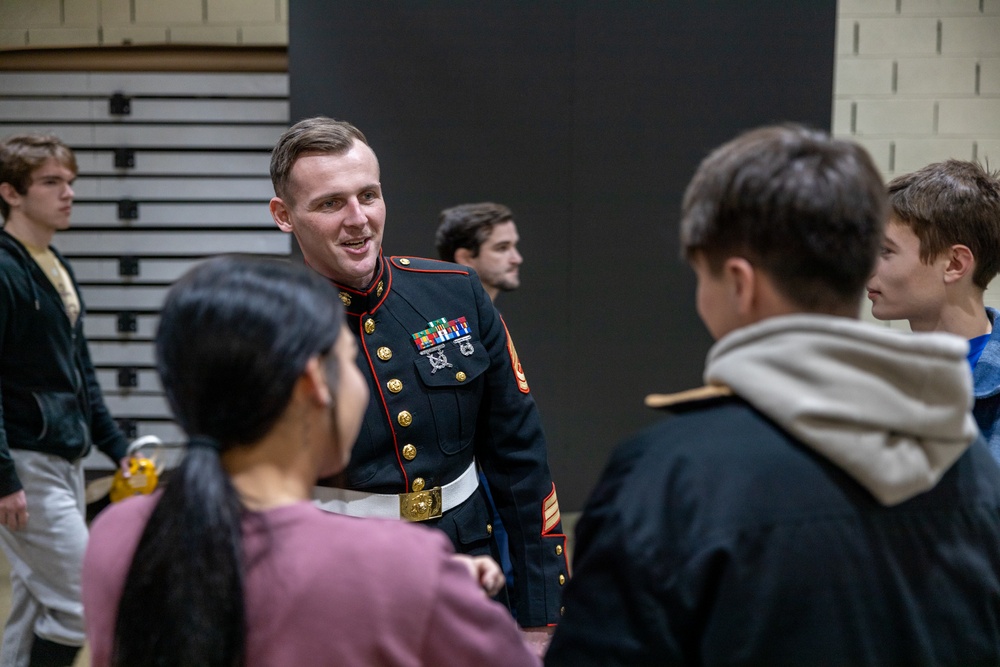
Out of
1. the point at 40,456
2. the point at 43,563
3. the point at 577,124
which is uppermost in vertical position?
the point at 577,124

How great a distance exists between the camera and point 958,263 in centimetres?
175

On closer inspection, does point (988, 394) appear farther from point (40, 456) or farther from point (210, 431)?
point (40, 456)

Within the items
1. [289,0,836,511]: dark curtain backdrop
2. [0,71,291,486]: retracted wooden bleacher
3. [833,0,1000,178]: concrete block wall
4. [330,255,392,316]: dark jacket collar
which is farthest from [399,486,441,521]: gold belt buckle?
[0,71,291,486]: retracted wooden bleacher

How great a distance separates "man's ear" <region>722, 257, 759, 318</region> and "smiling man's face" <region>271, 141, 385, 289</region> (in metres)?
1.07

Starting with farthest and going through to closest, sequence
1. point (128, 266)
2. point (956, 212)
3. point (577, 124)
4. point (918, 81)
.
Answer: point (128, 266), point (918, 81), point (577, 124), point (956, 212)

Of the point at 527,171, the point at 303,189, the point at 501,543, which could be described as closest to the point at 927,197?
the point at 303,189

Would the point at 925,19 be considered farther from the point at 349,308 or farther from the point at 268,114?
the point at 349,308

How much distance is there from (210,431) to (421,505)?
98 centimetres

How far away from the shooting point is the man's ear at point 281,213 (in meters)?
2.02

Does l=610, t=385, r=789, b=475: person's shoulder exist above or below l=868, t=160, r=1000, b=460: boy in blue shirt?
below

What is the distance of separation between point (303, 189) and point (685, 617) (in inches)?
52.2

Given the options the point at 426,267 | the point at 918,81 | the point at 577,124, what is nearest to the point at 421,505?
the point at 426,267

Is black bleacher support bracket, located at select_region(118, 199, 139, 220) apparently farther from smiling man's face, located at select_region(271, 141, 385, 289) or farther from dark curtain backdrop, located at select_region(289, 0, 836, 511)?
smiling man's face, located at select_region(271, 141, 385, 289)

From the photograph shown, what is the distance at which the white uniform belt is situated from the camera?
183cm
